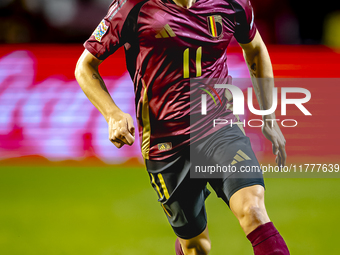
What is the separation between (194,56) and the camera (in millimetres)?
2047

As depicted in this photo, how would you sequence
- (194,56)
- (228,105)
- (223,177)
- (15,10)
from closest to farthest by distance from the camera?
(223,177) < (194,56) < (228,105) < (15,10)

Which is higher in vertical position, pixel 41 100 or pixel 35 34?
pixel 35 34

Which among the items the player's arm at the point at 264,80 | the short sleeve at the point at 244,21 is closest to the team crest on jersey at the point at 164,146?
the player's arm at the point at 264,80

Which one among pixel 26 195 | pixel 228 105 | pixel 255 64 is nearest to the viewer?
pixel 228 105

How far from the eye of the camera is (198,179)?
6.89ft

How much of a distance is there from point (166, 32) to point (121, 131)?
1.99ft

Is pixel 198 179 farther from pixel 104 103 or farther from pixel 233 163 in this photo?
pixel 104 103

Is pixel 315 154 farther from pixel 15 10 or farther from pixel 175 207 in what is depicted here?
pixel 15 10

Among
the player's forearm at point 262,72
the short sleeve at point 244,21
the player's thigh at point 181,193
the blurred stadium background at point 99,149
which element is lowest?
the blurred stadium background at point 99,149

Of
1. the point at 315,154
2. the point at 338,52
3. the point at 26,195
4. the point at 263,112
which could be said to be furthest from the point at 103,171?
the point at 338,52

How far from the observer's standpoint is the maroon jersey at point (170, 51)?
6.51 feet

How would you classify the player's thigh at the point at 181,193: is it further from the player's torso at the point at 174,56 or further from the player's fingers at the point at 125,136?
the player's fingers at the point at 125,136

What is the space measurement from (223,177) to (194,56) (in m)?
0.66

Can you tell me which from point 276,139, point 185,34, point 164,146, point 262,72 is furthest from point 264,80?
point 164,146
